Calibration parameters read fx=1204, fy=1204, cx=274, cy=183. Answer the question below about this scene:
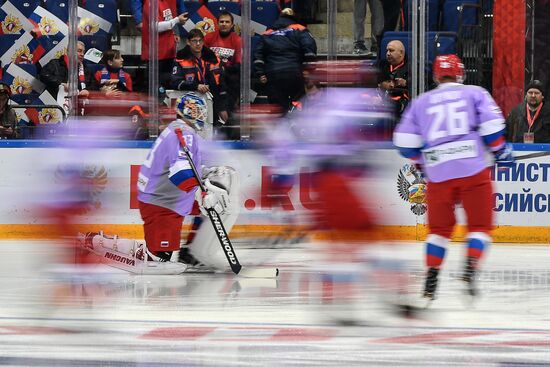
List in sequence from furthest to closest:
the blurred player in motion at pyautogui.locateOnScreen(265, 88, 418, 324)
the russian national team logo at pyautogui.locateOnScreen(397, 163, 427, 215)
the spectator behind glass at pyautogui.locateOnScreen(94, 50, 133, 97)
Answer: the spectator behind glass at pyautogui.locateOnScreen(94, 50, 133, 97)
the russian national team logo at pyautogui.locateOnScreen(397, 163, 427, 215)
the blurred player in motion at pyautogui.locateOnScreen(265, 88, 418, 324)

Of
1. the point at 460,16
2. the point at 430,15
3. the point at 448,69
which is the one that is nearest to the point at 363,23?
the point at 430,15

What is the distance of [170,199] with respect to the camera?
8.16m

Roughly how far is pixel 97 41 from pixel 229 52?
1229mm

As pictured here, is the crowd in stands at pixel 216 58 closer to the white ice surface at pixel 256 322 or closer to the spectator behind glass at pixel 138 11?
the spectator behind glass at pixel 138 11

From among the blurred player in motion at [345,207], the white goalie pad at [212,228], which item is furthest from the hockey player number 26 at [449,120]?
the white goalie pad at [212,228]

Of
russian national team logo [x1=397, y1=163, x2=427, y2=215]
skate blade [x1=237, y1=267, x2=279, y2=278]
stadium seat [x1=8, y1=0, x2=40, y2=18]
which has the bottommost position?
skate blade [x1=237, y1=267, x2=279, y2=278]

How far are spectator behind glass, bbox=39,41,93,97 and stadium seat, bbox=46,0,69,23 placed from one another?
321mm

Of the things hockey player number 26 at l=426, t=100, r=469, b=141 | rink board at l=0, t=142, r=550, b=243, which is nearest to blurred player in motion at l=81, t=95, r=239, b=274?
hockey player number 26 at l=426, t=100, r=469, b=141

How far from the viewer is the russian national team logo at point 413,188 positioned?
10938 mm

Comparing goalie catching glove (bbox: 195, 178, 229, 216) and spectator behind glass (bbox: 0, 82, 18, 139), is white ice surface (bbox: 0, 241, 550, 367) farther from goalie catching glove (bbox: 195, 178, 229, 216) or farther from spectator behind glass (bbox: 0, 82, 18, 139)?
spectator behind glass (bbox: 0, 82, 18, 139)

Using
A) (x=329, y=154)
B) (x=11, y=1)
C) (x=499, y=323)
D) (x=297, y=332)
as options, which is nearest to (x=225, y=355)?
(x=297, y=332)

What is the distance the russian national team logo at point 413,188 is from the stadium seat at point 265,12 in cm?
185

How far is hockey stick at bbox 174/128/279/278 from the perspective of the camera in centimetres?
789

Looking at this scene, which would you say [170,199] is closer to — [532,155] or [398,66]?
[398,66]
